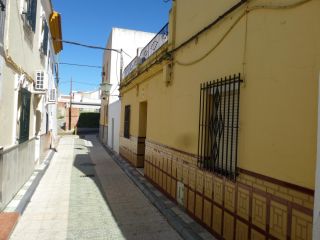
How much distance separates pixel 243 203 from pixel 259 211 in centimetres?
34

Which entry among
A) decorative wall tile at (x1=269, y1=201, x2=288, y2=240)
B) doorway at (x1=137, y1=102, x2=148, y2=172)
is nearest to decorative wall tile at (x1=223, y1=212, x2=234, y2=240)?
decorative wall tile at (x1=269, y1=201, x2=288, y2=240)

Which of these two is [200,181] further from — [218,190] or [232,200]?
[232,200]

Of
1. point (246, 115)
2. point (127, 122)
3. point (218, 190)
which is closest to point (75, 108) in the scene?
point (127, 122)

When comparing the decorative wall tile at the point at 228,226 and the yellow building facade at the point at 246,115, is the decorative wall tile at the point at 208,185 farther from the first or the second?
the decorative wall tile at the point at 228,226

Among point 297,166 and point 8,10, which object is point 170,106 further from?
point 297,166

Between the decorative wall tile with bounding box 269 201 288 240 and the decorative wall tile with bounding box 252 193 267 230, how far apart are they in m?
0.12

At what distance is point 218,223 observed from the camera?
15.0 feet

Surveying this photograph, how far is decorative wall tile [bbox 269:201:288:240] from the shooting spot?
10.6 ft

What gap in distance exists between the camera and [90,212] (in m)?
6.06

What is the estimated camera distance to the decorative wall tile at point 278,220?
324 cm

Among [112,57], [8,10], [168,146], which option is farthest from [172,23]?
[112,57]

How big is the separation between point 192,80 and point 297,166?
3.14m

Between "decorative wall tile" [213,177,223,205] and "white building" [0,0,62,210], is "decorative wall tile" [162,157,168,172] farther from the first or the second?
"white building" [0,0,62,210]

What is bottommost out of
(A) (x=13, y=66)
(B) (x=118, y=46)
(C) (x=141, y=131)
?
(C) (x=141, y=131)
